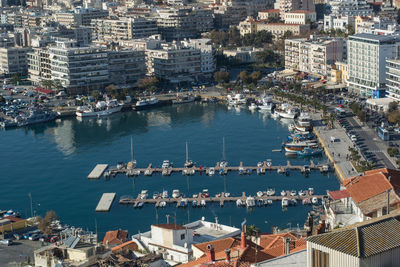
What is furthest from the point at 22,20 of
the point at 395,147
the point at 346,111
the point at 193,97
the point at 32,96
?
the point at 395,147

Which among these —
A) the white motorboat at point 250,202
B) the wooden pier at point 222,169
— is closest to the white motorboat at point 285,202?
the white motorboat at point 250,202

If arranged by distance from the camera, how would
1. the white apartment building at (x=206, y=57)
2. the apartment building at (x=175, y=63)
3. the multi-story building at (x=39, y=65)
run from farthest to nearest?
the white apartment building at (x=206, y=57) < the multi-story building at (x=39, y=65) < the apartment building at (x=175, y=63)

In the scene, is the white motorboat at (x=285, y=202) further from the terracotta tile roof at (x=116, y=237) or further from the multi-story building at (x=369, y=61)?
the multi-story building at (x=369, y=61)

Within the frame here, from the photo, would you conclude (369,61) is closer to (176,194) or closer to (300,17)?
(176,194)

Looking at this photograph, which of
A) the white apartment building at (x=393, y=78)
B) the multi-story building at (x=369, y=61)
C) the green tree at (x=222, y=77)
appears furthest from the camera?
the green tree at (x=222, y=77)

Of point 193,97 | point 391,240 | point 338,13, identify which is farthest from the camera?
point 338,13

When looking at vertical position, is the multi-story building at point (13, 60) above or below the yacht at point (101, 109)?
above

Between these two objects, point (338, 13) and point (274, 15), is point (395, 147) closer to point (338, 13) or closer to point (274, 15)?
point (338, 13)
